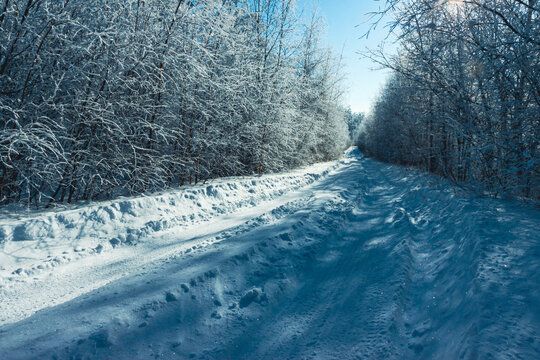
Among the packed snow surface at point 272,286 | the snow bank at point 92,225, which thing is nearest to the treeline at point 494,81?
the packed snow surface at point 272,286

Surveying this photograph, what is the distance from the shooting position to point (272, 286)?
2969mm

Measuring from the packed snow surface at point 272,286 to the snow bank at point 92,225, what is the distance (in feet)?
0.07

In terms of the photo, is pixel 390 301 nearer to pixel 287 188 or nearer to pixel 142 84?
pixel 142 84

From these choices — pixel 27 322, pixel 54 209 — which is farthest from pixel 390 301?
pixel 54 209

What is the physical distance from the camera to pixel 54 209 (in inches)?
199

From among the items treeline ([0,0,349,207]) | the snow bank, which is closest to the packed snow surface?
the snow bank

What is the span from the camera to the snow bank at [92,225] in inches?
144

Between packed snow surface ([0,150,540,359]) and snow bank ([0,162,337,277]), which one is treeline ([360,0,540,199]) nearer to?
packed snow surface ([0,150,540,359])

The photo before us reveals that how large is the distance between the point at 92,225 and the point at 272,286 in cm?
352

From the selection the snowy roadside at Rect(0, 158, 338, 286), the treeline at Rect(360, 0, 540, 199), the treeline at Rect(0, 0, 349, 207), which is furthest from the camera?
the treeline at Rect(0, 0, 349, 207)

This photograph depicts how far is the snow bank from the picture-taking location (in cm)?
367

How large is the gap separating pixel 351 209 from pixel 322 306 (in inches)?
152

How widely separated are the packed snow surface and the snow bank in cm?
2

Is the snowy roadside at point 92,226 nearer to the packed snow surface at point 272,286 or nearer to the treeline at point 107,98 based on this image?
the packed snow surface at point 272,286
